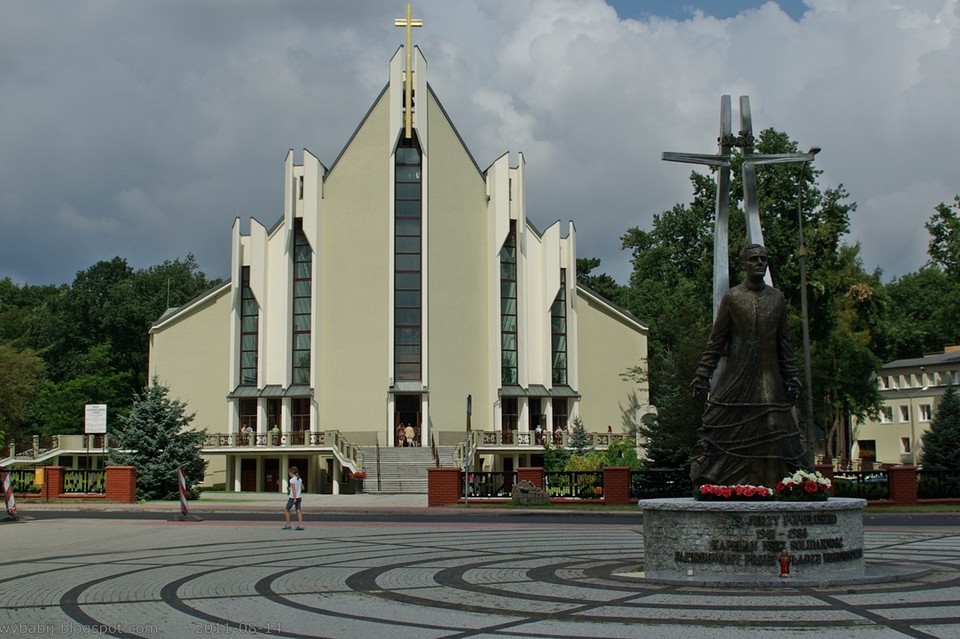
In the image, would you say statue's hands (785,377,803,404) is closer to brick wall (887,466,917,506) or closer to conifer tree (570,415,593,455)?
brick wall (887,466,917,506)

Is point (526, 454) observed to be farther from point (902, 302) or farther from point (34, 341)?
point (902, 302)

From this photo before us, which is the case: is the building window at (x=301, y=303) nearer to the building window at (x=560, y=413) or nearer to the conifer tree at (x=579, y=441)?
the building window at (x=560, y=413)

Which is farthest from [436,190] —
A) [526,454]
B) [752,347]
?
[752,347]

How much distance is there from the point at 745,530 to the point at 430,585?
3.87 metres

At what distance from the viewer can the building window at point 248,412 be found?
180 ft

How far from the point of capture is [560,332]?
57.1 meters

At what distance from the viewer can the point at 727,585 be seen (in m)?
12.0

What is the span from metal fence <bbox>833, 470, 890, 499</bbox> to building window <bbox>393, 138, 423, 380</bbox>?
982 inches

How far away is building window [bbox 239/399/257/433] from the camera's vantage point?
180 feet

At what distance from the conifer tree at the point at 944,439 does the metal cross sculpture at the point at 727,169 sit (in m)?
22.1

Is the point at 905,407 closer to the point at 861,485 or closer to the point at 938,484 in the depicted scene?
the point at 938,484

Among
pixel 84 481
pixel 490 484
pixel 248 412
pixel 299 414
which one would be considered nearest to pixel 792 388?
pixel 490 484

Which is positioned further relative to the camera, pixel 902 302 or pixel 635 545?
pixel 902 302

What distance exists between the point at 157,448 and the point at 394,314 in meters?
18.2
